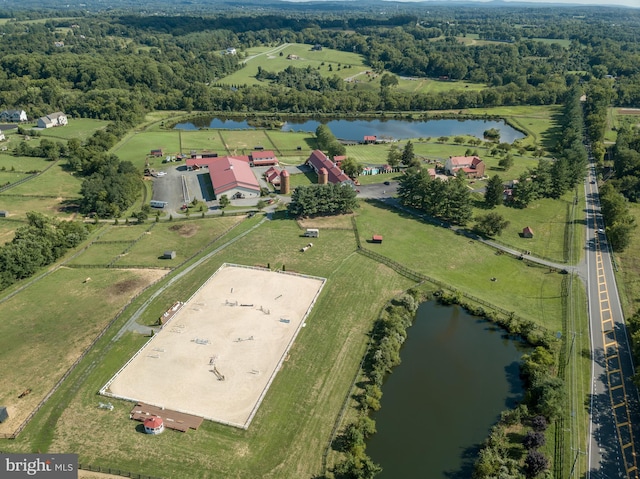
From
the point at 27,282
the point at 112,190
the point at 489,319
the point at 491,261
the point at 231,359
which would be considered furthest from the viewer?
the point at 112,190

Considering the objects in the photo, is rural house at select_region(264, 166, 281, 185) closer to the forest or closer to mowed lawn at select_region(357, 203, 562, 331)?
the forest

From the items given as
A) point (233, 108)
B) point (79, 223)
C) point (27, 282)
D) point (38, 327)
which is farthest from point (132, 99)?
point (38, 327)

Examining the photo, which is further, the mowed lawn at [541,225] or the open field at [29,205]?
the open field at [29,205]

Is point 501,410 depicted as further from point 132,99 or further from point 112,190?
point 132,99

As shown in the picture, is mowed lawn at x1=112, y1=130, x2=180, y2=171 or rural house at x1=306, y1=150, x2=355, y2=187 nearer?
rural house at x1=306, y1=150, x2=355, y2=187

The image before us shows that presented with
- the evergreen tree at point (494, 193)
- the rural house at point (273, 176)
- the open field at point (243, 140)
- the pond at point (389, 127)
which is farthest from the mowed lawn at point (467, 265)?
the pond at point (389, 127)

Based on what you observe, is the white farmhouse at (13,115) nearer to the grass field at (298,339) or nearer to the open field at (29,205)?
the open field at (29,205)

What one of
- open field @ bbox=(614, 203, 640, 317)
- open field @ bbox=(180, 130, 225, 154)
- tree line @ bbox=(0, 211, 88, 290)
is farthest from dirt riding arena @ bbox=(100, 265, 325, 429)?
open field @ bbox=(180, 130, 225, 154)
